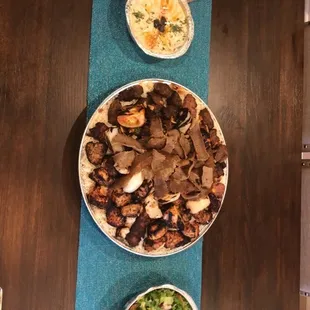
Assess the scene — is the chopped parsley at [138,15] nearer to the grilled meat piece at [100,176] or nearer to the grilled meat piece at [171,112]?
the grilled meat piece at [171,112]

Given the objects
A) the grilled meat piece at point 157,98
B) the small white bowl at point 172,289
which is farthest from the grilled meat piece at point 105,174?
the small white bowl at point 172,289

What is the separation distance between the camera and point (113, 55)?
1.24 m

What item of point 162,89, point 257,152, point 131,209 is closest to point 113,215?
point 131,209

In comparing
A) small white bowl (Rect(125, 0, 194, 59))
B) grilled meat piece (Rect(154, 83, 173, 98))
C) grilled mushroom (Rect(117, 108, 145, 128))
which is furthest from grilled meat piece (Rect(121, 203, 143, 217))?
small white bowl (Rect(125, 0, 194, 59))

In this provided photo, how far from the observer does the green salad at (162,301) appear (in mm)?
1179

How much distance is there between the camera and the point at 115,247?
122cm

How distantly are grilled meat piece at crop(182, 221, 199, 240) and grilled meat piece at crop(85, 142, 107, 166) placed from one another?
316mm

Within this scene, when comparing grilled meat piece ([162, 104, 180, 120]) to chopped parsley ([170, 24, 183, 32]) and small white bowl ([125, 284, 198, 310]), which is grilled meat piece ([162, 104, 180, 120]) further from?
small white bowl ([125, 284, 198, 310])

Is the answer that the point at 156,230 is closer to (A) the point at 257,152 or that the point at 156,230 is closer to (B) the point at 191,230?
(B) the point at 191,230

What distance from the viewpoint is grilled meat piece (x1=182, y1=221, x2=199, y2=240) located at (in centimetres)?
122

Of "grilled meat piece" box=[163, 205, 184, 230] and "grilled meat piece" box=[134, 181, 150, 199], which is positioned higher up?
"grilled meat piece" box=[134, 181, 150, 199]

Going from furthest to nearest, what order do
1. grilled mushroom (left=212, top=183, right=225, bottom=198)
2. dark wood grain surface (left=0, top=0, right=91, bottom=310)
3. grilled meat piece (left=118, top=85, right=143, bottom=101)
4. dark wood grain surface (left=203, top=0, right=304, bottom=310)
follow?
dark wood grain surface (left=203, top=0, right=304, bottom=310), grilled mushroom (left=212, top=183, right=225, bottom=198), grilled meat piece (left=118, top=85, right=143, bottom=101), dark wood grain surface (left=0, top=0, right=91, bottom=310)

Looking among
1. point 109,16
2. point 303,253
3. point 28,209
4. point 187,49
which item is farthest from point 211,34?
point 303,253

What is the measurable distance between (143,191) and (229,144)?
1.33ft
